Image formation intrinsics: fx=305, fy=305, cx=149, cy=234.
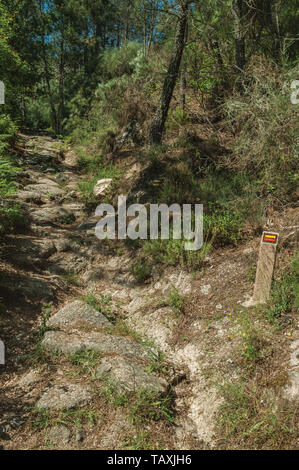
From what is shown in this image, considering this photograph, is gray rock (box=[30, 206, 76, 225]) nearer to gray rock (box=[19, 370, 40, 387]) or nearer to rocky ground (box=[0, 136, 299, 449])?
rocky ground (box=[0, 136, 299, 449])

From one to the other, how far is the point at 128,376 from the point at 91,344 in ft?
→ 2.20

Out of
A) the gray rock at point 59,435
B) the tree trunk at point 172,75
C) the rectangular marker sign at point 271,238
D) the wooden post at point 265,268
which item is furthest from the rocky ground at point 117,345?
the tree trunk at point 172,75

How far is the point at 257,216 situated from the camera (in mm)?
4668

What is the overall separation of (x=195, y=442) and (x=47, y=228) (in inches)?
188

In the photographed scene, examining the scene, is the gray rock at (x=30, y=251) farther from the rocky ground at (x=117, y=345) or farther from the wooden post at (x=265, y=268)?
the wooden post at (x=265, y=268)

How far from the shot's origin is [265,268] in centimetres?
366

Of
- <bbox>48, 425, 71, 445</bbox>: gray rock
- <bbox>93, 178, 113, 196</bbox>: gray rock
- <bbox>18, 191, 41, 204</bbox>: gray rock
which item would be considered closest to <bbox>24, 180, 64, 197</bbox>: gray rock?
<bbox>18, 191, 41, 204</bbox>: gray rock

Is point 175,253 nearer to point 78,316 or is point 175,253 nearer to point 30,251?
point 78,316

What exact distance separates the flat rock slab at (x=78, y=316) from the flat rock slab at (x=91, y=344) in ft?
0.79

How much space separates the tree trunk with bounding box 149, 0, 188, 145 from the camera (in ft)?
21.4

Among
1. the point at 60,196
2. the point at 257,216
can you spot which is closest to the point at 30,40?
the point at 60,196

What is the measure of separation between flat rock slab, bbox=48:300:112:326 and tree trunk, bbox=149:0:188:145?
4893 mm

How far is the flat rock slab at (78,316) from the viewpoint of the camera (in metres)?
4.02

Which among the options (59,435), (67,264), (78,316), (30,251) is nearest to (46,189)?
(30,251)
